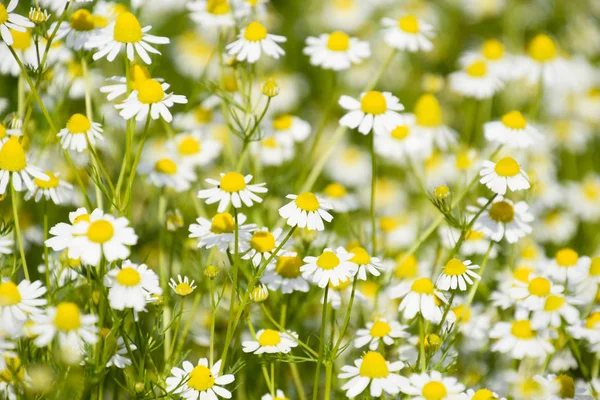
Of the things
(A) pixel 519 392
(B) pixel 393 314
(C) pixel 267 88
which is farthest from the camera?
A: (B) pixel 393 314

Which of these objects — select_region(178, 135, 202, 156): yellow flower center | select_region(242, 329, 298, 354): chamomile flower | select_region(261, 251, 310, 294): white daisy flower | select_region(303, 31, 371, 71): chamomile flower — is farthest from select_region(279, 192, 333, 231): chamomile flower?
select_region(178, 135, 202, 156): yellow flower center

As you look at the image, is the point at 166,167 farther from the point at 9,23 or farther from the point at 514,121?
the point at 514,121

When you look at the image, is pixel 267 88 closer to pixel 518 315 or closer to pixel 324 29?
pixel 518 315

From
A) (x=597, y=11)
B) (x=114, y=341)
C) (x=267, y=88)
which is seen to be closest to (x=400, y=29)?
(x=267, y=88)

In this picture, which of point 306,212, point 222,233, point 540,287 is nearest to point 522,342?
point 540,287

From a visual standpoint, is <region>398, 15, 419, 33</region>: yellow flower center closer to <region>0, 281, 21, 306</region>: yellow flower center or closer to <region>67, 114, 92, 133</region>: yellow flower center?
<region>67, 114, 92, 133</region>: yellow flower center

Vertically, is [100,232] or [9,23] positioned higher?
[9,23]
